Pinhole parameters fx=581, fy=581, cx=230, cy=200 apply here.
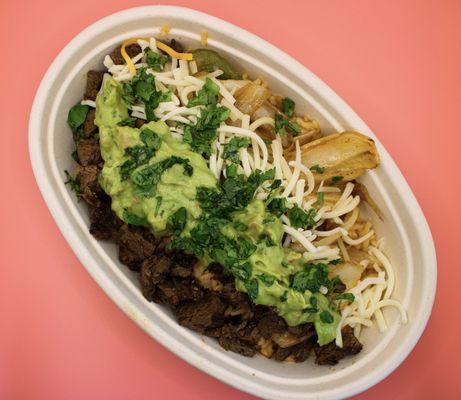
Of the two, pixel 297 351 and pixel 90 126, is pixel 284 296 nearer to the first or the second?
pixel 297 351


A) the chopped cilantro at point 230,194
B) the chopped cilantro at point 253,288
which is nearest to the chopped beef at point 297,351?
the chopped cilantro at point 253,288

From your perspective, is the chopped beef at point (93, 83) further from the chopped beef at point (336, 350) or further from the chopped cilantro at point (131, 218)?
the chopped beef at point (336, 350)

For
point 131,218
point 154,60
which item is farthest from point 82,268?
point 154,60

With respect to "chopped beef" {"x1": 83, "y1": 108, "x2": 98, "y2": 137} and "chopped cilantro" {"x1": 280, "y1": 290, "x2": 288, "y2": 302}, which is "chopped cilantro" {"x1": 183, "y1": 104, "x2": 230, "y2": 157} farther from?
"chopped cilantro" {"x1": 280, "y1": 290, "x2": 288, "y2": 302}

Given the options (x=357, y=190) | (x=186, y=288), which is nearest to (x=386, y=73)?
(x=357, y=190)

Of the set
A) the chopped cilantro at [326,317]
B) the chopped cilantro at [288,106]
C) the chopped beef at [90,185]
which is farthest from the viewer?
the chopped cilantro at [288,106]

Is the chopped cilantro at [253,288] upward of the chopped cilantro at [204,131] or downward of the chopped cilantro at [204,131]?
downward

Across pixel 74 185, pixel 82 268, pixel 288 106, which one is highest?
pixel 288 106
